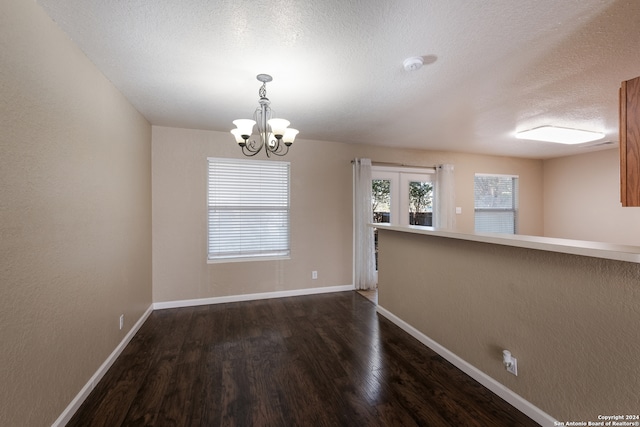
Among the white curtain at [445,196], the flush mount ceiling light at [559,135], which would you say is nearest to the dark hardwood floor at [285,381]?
the white curtain at [445,196]

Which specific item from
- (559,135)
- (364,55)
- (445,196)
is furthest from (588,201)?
(364,55)

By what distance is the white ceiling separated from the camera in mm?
1479

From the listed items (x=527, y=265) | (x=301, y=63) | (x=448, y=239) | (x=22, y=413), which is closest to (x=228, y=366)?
(x=22, y=413)

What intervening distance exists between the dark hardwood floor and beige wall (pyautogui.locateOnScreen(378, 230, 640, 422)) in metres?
0.26

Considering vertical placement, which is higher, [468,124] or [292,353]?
[468,124]

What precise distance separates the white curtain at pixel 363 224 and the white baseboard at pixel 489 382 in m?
1.52

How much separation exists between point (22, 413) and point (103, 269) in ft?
3.34

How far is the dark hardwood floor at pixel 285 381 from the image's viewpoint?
1692 millimetres

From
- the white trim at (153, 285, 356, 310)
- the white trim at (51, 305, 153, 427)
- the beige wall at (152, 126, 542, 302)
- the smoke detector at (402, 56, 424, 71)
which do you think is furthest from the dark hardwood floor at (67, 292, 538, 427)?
the smoke detector at (402, 56, 424, 71)

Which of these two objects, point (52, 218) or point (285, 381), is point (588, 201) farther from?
point (52, 218)

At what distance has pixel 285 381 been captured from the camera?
6.72 ft

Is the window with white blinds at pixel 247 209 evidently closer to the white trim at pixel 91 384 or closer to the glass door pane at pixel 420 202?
the white trim at pixel 91 384

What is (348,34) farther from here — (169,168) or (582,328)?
(169,168)

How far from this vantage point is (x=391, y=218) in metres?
4.68
